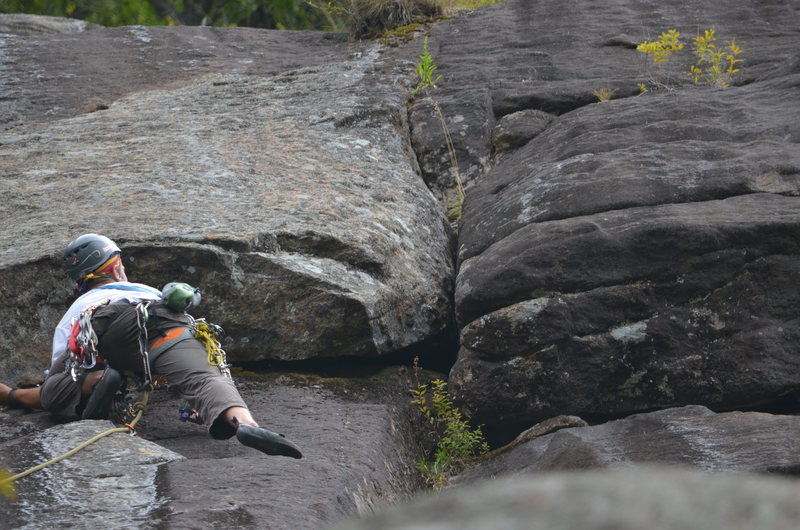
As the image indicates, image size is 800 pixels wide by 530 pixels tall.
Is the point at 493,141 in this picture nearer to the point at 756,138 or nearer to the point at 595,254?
the point at 756,138

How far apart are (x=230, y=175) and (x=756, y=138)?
4.07m

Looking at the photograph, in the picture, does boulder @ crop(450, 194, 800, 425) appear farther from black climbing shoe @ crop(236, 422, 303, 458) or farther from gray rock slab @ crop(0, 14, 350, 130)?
gray rock slab @ crop(0, 14, 350, 130)

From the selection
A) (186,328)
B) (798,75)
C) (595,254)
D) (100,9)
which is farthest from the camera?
(100,9)

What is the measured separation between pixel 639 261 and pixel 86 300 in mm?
3328

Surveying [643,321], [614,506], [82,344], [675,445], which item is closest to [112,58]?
[82,344]

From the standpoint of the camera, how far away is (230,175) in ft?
23.3

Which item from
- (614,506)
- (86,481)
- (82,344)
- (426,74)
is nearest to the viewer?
(614,506)

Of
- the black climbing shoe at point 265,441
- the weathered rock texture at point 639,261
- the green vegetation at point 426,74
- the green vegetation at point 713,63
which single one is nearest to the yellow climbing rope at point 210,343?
the black climbing shoe at point 265,441

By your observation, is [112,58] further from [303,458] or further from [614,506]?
[614,506]

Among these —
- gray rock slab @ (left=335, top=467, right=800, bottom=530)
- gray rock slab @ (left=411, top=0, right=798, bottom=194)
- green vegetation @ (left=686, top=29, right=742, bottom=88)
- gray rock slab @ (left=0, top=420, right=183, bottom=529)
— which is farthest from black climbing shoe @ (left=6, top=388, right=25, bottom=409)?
green vegetation @ (left=686, top=29, right=742, bottom=88)

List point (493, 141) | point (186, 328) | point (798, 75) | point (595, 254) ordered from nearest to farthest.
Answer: point (186, 328) → point (595, 254) → point (798, 75) → point (493, 141)

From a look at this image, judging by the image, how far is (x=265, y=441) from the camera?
13.8ft

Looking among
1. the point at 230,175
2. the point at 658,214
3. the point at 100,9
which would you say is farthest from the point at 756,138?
the point at 100,9

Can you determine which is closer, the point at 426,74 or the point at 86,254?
the point at 86,254
